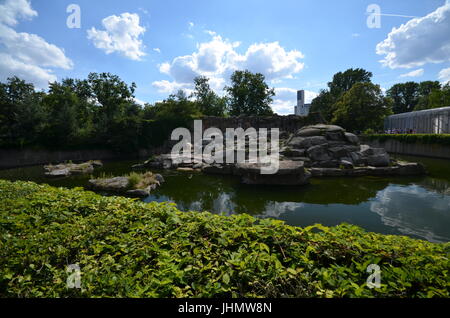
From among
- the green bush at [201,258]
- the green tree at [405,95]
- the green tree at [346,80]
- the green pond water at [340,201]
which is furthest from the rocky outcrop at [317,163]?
the green tree at [405,95]

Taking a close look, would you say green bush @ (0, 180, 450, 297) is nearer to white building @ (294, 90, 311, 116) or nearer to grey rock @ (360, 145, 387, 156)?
grey rock @ (360, 145, 387, 156)

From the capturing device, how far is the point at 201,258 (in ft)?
6.95

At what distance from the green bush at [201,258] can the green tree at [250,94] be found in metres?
44.3

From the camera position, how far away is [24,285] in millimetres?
1699

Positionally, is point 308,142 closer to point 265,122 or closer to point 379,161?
point 379,161

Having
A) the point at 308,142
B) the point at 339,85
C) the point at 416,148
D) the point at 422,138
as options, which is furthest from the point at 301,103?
the point at 308,142

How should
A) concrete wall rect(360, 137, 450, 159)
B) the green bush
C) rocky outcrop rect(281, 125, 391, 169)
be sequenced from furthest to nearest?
concrete wall rect(360, 137, 450, 159) → rocky outcrop rect(281, 125, 391, 169) → the green bush

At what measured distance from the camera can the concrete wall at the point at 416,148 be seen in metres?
19.4

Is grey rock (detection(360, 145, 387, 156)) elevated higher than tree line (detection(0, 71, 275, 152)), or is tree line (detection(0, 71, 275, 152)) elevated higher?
tree line (detection(0, 71, 275, 152))

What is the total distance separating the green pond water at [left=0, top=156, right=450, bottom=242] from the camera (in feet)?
19.6

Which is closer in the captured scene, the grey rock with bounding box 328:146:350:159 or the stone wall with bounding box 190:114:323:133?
the grey rock with bounding box 328:146:350:159

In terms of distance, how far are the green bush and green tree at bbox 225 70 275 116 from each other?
44285 mm

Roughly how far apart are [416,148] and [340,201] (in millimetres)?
21596

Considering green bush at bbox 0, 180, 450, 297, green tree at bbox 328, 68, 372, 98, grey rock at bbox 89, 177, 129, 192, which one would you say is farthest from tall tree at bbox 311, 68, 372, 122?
green bush at bbox 0, 180, 450, 297
